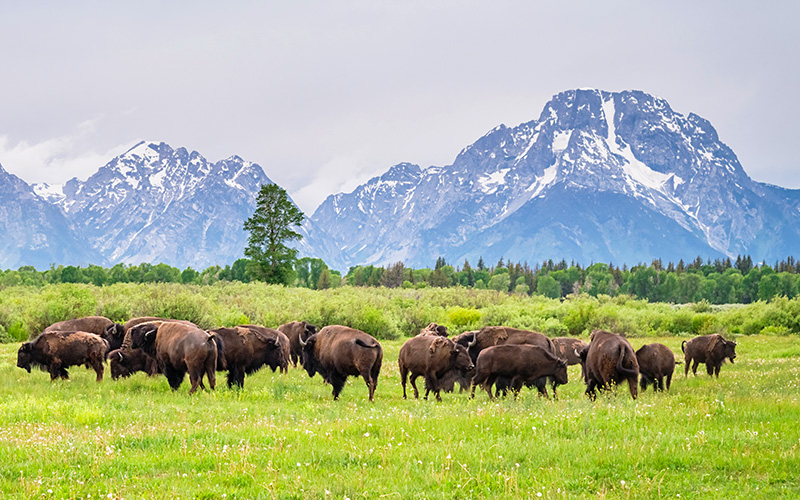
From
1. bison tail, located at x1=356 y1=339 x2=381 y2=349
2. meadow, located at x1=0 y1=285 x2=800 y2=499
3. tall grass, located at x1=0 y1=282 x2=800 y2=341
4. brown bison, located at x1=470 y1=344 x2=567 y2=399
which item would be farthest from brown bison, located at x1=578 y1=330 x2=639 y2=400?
tall grass, located at x1=0 y1=282 x2=800 y2=341

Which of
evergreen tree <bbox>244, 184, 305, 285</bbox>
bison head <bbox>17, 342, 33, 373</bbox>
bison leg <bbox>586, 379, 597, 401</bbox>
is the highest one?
evergreen tree <bbox>244, 184, 305, 285</bbox>

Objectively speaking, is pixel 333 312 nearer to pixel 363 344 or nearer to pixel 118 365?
pixel 118 365

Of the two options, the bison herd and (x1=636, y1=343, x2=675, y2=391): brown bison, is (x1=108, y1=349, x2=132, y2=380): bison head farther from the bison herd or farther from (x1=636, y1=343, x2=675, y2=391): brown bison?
(x1=636, y1=343, x2=675, y2=391): brown bison

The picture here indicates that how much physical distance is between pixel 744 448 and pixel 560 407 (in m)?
4.52

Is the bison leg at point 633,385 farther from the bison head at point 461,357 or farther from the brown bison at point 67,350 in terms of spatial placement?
the brown bison at point 67,350

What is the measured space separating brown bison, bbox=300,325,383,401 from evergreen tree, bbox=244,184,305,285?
5885cm

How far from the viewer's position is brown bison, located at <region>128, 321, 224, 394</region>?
1805 centimetres

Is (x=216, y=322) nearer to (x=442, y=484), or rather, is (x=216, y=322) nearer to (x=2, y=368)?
(x=2, y=368)

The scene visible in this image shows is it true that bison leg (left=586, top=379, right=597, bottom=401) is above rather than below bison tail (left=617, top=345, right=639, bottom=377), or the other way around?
below

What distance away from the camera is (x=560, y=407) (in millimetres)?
14164

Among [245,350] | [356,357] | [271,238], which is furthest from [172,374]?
[271,238]

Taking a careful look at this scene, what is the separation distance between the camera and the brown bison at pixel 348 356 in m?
18.4

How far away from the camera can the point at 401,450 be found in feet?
32.9

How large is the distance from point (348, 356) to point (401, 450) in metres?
8.72
